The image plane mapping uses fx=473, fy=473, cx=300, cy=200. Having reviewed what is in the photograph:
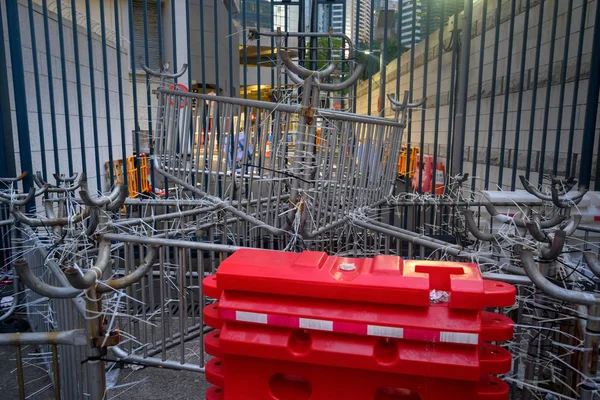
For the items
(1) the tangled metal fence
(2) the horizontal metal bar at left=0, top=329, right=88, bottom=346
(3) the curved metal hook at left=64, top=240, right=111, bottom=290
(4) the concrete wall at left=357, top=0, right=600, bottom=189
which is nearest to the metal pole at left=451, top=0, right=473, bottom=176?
(1) the tangled metal fence

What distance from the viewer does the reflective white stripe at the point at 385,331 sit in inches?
84.2

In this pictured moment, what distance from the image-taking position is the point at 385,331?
2152mm

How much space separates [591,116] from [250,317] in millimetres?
5128

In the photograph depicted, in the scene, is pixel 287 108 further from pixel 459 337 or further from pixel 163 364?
pixel 163 364

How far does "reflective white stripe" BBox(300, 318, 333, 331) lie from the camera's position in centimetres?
220

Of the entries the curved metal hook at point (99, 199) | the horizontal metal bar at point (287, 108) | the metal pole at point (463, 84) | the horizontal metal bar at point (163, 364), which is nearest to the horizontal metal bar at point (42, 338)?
the curved metal hook at point (99, 199)

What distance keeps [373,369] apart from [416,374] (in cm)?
19

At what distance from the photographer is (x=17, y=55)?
17.1 feet

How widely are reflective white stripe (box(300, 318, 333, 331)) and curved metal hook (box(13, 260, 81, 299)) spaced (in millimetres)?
996

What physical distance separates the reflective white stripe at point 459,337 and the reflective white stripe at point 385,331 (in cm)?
18

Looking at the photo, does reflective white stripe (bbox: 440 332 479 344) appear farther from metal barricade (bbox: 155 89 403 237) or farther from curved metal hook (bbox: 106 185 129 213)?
curved metal hook (bbox: 106 185 129 213)

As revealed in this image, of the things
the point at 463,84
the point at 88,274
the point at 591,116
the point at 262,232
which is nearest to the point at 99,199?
the point at 88,274

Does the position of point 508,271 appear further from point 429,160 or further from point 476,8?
point 429,160

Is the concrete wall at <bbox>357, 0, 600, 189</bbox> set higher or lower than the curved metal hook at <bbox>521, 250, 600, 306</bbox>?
higher
